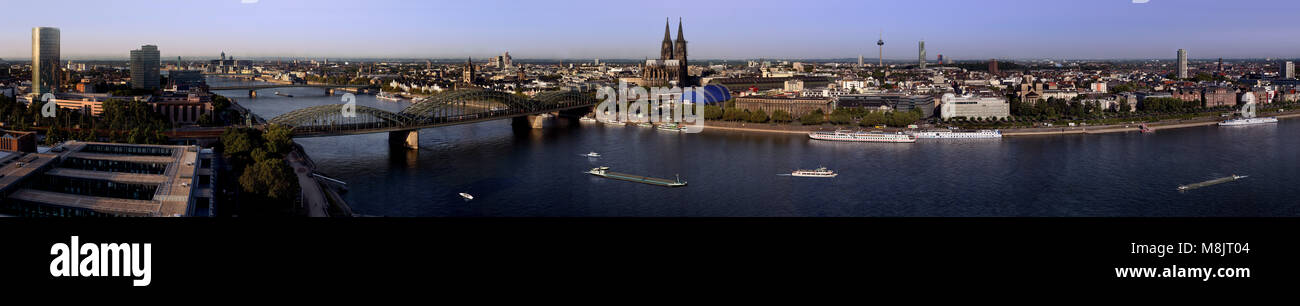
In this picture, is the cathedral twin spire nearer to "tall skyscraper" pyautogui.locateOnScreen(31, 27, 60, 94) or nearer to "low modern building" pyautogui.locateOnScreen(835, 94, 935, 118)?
"low modern building" pyautogui.locateOnScreen(835, 94, 935, 118)

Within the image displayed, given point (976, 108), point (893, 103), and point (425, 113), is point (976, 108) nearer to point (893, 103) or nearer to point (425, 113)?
point (893, 103)

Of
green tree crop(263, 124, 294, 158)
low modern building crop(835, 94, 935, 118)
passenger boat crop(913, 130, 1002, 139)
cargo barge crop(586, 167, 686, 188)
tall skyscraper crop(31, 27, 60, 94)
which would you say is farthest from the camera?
low modern building crop(835, 94, 935, 118)

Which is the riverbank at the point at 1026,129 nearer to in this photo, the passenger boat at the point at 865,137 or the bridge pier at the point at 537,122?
the passenger boat at the point at 865,137

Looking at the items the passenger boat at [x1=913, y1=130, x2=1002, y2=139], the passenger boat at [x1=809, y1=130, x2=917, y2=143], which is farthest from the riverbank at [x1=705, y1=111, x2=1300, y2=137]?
the passenger boat at [x1=809, y1=130, x2=917, y2=143]

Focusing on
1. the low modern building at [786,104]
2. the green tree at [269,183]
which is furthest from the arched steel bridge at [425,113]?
the green tree at [269,183]

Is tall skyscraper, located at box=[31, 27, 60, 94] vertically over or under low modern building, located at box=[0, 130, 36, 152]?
over
